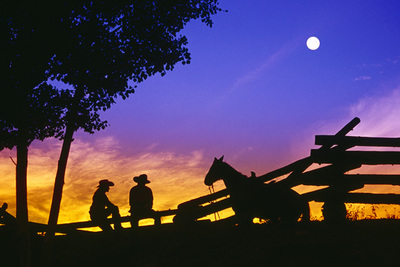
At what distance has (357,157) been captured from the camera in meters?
7.33

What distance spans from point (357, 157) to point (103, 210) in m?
8.20

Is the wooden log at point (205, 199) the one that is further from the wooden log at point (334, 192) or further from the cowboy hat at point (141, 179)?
the cowboy hat at point (141, 179)

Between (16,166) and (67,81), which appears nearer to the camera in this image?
(16,166)

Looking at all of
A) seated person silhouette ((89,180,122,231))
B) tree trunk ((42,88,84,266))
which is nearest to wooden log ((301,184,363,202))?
seated person silhouette ((89,180,122,231))

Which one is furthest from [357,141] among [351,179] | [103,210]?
[103,210]

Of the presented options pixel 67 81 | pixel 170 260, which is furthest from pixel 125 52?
pixel 170 260

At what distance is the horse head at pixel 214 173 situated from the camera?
37.6ft

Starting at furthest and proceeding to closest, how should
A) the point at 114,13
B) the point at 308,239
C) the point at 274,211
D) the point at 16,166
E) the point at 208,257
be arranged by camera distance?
the point at 114,13, the point at 16,166, the point at 274,211, the point at 208,257, the point at 308,239

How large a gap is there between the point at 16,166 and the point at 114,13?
21.5 ft

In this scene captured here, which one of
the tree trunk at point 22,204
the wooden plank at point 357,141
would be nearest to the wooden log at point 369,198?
the wooden plank at point 357,141

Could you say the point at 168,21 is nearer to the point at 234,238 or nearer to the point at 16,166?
the point at 16,166

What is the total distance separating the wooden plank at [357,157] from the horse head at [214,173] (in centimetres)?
456

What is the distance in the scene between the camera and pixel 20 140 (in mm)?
10609

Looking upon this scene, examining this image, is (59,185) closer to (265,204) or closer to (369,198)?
(265,204)
